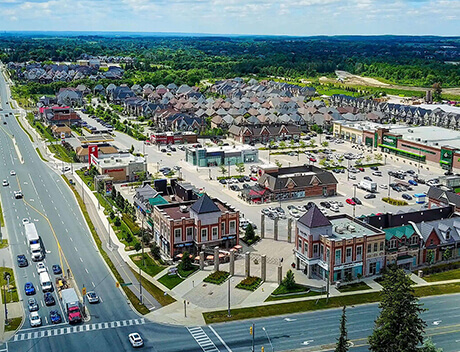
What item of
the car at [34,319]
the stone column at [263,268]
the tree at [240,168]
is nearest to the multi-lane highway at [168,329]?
the car at [34,319]

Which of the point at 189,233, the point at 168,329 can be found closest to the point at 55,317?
the point at 168,329

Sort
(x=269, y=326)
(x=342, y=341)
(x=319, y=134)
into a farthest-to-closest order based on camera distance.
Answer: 1. (x=319, y=134)
2. (x=269, y=326)
3. (x=342, y=341)

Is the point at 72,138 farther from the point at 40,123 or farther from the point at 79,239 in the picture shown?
the point at 79,239

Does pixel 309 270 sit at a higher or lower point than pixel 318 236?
lower

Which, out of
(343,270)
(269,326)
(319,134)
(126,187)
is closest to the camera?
(269,326)

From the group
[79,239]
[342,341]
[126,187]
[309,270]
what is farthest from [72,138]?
[342,341]

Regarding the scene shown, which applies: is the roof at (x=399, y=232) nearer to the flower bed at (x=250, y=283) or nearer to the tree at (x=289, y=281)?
the tree at (x=289, y=281)
